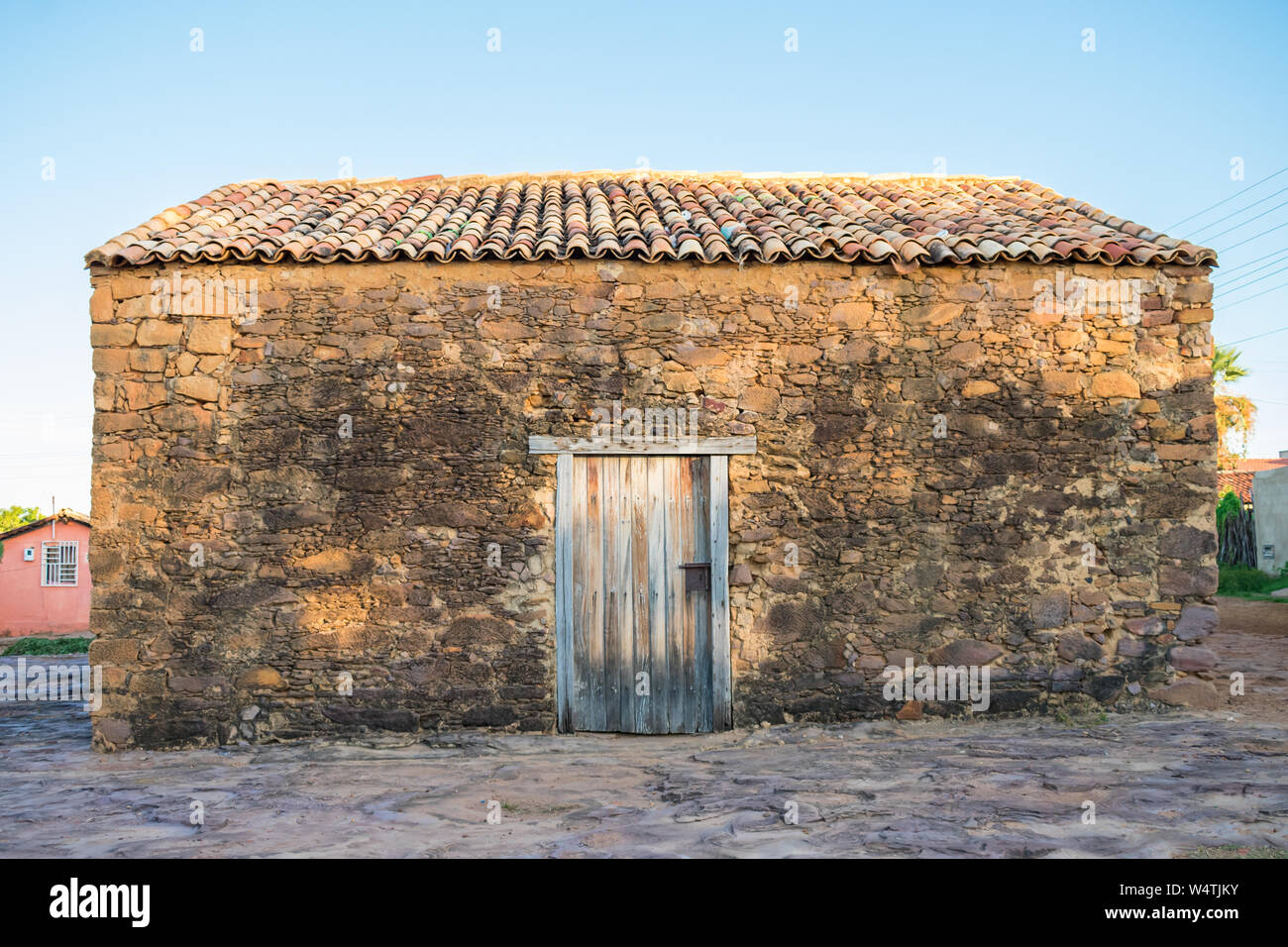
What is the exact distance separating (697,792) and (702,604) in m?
1.85

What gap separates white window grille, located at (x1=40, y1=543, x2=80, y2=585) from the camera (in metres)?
25.2

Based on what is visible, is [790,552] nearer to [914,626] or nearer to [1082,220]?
[914,626]

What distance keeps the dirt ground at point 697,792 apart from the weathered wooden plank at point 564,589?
248 mm

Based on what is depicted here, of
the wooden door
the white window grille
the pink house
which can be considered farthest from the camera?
the white window grille

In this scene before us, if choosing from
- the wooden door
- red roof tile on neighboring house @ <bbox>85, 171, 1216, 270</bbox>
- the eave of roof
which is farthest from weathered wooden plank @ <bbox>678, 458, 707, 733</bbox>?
the eave of roof

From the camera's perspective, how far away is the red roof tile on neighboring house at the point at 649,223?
700cm

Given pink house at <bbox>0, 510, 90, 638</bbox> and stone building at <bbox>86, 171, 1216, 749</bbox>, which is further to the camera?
pink house at <bbox>0, 510, 90, 638</bbox>

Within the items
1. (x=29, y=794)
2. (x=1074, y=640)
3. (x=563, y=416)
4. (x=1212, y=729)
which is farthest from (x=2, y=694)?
(x=1212, y=729)

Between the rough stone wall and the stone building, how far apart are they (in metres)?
0.02

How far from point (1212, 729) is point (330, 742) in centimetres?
605

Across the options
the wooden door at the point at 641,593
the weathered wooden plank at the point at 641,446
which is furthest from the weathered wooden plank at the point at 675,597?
the weathered wooden plank at the point at 641,446

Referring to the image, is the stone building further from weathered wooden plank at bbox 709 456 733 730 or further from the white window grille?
the white window grille

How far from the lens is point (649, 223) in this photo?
7.83m

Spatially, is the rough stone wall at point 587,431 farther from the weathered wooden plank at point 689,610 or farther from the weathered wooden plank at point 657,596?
the weathered wooden plank at point 657,596
